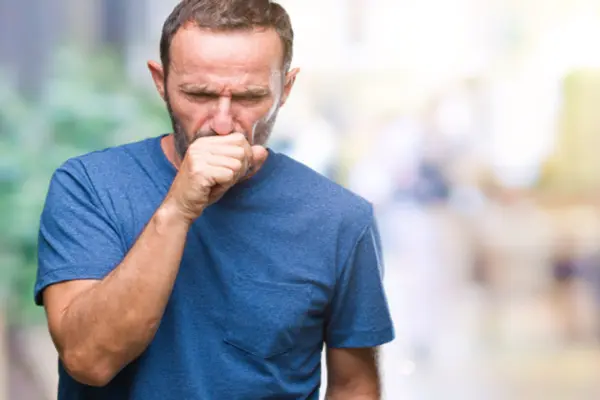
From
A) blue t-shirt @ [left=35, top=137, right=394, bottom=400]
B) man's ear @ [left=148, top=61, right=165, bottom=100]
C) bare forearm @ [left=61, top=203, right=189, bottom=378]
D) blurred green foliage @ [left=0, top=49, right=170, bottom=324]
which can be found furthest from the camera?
blurred green foliage @ [left=0, top=49, right=170, bottom=324]

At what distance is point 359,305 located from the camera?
1427 millimetres

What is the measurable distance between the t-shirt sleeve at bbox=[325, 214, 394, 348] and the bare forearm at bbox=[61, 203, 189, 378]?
0.30 metres

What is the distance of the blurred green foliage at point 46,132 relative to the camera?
2.96m

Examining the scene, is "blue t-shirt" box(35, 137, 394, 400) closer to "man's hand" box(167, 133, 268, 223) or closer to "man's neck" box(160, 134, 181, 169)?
"man's neck" box(160, 134, 181, 169)

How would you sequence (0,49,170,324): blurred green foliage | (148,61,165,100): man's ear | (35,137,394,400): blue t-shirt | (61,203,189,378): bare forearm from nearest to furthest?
(61,203,189,378): bare forearm
(35,137,394,400): blue t-shirt
(148,61,165,100): man's ear
(0,49,170,324): blurred green foliage

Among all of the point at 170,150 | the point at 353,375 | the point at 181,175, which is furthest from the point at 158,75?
the point at 353,375

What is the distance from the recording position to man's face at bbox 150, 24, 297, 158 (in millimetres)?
1318

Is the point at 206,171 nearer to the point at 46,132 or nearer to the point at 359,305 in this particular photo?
the point at 359,305

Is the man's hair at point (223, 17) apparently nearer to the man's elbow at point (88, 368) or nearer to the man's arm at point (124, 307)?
the man's arm at point (124, 307)

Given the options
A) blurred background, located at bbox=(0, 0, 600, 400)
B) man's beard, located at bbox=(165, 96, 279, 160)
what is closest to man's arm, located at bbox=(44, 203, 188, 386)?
man's beard, located at bbox=(165, 96, 279, 160)

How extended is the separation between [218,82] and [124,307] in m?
0.33

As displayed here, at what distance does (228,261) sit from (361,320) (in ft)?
0.73

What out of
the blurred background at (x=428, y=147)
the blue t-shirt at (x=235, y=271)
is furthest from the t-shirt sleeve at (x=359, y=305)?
the blurred background at (x=428, y=147)

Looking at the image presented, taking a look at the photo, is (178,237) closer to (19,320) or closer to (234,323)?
(234,323)
